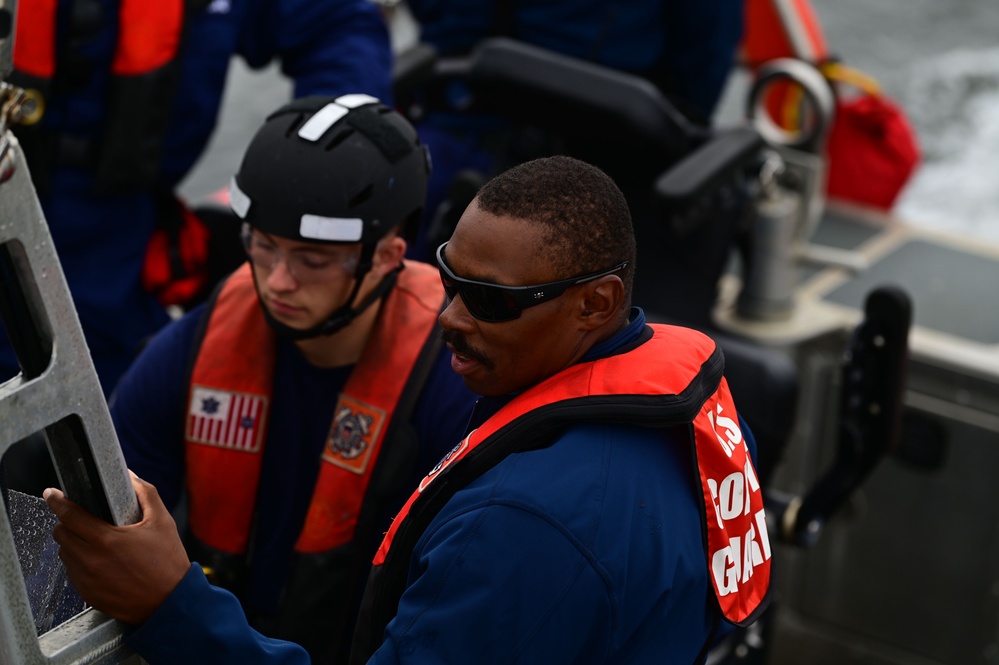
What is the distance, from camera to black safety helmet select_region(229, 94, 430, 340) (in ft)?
7.09

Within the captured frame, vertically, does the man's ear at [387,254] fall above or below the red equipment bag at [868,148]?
above

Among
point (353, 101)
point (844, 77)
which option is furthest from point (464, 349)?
point (844, 77)

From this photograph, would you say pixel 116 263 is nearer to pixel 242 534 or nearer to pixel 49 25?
pixel 49 25

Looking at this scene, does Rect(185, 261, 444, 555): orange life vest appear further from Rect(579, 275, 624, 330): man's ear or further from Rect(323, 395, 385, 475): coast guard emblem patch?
Rect(579, 275, 624, 330): man's ear

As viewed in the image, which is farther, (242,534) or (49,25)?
(49,25)

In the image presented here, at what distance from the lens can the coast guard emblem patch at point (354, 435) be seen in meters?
2.15

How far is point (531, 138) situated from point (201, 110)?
103 cm

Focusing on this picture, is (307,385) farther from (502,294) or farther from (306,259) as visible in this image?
(502,294)

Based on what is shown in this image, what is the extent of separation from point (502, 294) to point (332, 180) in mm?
772

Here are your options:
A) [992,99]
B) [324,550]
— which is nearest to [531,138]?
[324,550]

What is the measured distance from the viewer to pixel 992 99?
7.44 meters

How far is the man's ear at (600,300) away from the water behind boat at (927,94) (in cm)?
432

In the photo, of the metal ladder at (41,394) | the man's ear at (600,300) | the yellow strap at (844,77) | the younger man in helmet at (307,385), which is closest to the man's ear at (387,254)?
the younger man in helmet at (307,385)

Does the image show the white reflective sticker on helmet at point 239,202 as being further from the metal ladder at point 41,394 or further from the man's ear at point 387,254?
the metal ladder at point 41,394
